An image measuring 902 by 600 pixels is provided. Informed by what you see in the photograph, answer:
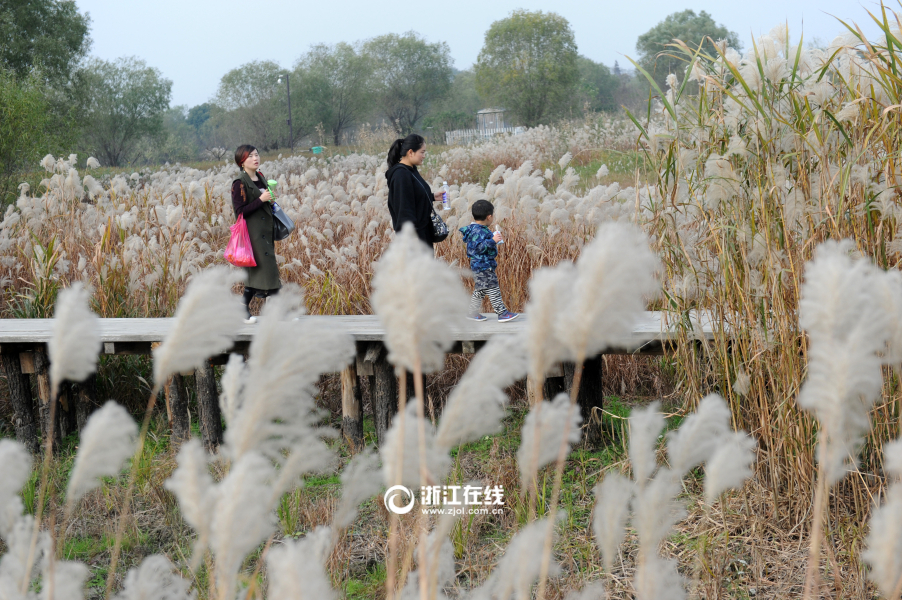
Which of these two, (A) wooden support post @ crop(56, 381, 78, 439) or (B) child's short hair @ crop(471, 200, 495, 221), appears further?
(A) wooden support post @ crop(56, 381, 78, 439)

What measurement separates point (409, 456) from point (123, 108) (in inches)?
1490


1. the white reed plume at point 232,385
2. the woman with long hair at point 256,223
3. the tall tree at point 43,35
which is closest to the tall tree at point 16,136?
Result: the woman with long hair at point 256,223

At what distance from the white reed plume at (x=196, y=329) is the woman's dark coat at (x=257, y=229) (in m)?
3.23

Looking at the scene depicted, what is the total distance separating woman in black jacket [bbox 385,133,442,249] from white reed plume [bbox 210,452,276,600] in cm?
311

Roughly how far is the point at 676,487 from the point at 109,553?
9.52ft

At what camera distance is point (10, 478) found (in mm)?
1121

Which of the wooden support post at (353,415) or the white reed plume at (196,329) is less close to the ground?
the white reed plume at (196,329)

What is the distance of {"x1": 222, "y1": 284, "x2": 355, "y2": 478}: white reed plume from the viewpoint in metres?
0.98

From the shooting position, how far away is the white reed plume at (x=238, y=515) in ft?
3.05

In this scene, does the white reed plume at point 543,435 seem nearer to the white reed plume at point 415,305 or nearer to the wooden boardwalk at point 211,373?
the white reed plume at point 415,305

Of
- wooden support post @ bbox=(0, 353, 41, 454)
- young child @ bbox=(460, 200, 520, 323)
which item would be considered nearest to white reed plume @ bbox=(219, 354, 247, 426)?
young child @ bbox=(460, 200, 520, 323)

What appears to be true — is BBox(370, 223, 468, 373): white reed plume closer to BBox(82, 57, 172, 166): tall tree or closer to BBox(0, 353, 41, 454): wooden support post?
BBox(0, 353, 41, 454): wooden support post

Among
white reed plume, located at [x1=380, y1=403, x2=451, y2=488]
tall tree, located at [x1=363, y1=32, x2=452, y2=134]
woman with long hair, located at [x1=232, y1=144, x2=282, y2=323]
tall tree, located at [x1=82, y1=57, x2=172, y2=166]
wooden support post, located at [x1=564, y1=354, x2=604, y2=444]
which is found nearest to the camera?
white reed plume, located at [x1=380, y1=403, x2=451, y2=488]

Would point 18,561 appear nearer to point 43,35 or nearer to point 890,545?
point 890,545
